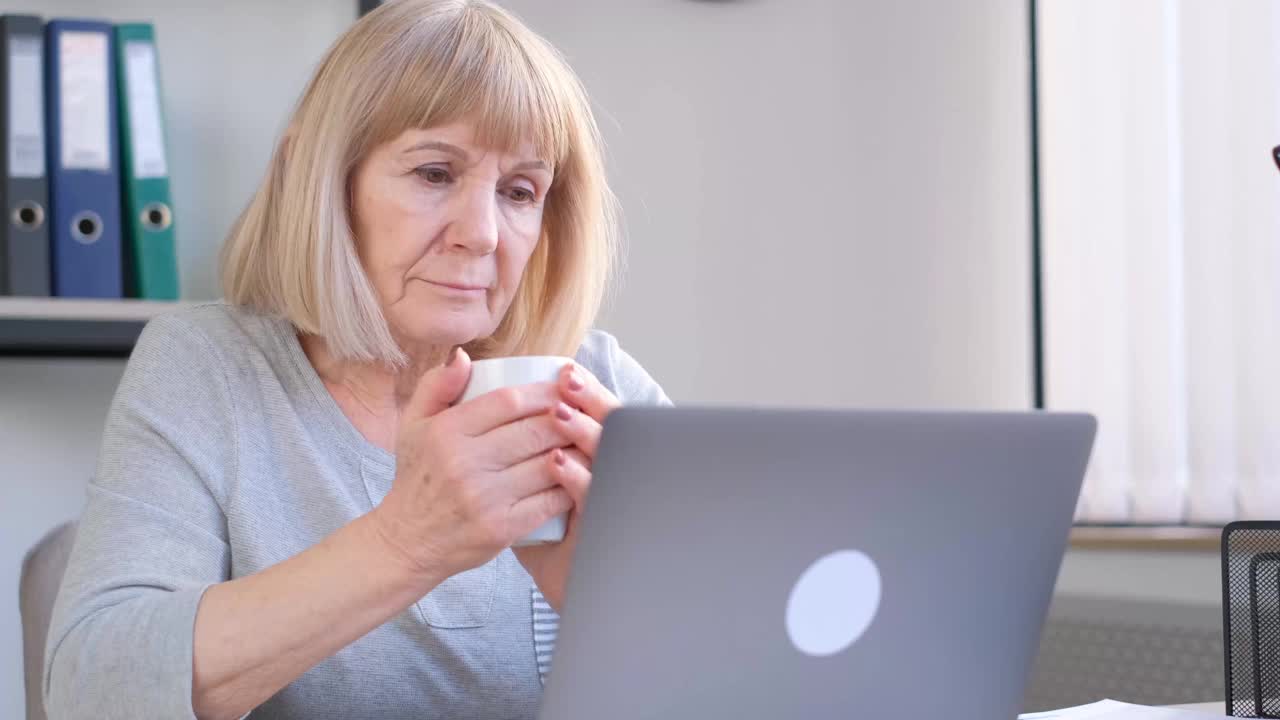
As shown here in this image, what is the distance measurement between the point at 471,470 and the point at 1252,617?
63cm

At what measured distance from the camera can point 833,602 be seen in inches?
26.1

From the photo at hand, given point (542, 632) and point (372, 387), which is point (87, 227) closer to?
point (372, 387)

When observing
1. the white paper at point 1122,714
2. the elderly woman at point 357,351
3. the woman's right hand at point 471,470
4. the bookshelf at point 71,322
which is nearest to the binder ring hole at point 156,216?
the bookshelf at point 71,322

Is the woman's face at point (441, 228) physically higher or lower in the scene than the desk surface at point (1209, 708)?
higher

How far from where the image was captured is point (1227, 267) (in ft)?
6.39

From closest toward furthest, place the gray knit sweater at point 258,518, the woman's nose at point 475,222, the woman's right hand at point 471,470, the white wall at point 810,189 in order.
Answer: the woman's right hand at point 471,470 → the gray knit sweater at point 258,518 → the woman's nose at point 475,222 → the white wall at point 810,189

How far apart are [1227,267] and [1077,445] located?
54.7 inches

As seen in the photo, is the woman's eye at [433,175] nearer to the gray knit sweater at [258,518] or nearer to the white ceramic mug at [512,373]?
the gray knit sweater at [258,518]

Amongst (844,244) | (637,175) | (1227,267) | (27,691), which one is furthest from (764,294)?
(27,691)

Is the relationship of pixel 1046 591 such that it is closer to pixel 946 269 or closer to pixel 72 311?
pixel 72 311

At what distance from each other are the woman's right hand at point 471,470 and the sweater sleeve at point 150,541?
21 centimetres

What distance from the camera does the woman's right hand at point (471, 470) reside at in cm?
75

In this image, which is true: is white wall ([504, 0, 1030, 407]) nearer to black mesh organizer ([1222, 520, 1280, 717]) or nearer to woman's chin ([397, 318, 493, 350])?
woman's chin ([397, 318, 493, 350])

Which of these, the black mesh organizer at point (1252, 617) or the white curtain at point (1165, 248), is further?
the white curtain at point (1165, 248)
